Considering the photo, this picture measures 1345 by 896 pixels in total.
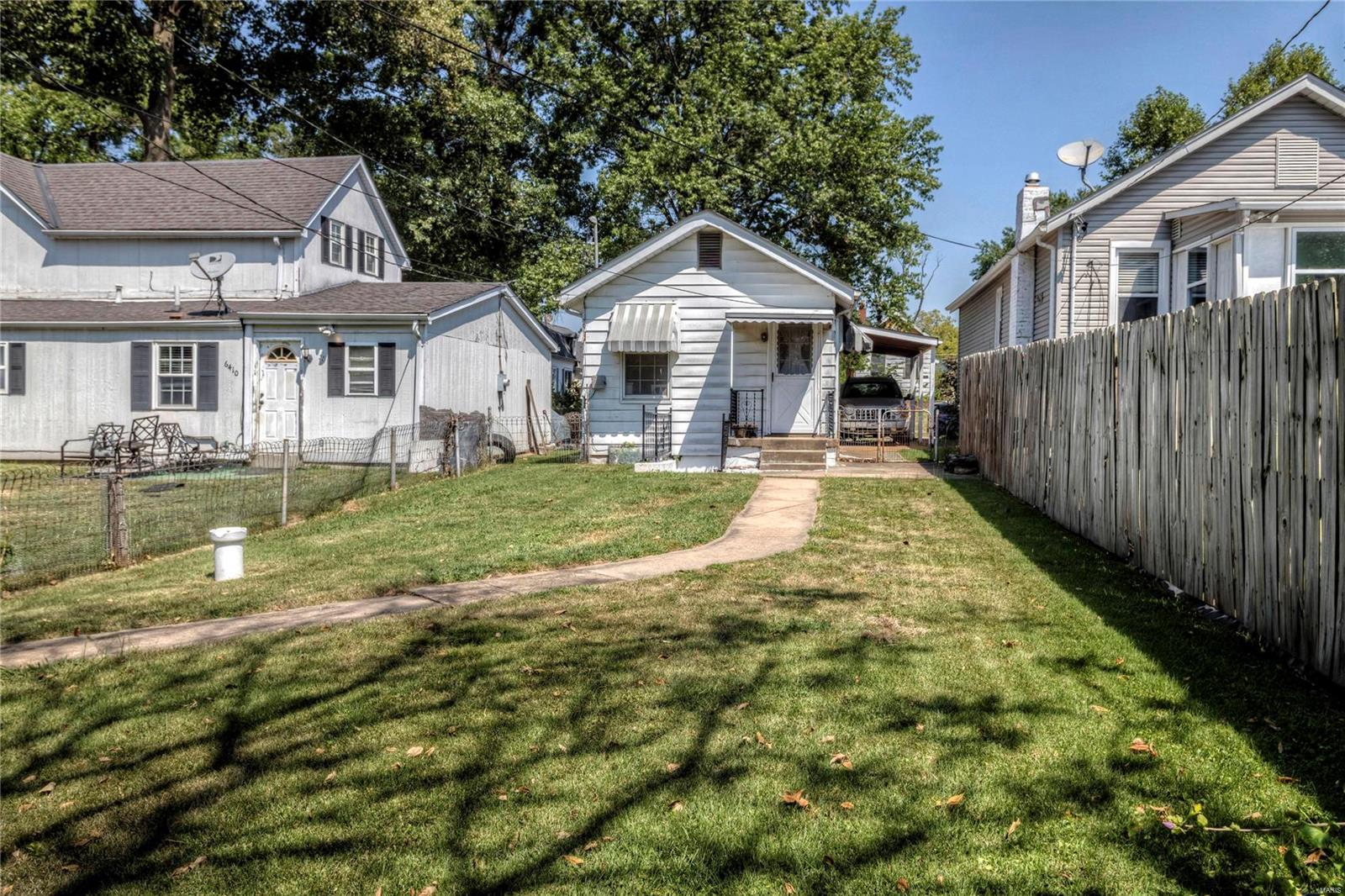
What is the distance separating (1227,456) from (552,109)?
2945 centimetres

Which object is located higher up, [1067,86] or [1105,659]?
[1067,86]

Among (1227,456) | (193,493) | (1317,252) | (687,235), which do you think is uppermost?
(687,235)

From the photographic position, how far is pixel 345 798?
3.50 m

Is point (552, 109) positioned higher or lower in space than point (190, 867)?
higher

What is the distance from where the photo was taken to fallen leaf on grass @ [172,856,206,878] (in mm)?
3006

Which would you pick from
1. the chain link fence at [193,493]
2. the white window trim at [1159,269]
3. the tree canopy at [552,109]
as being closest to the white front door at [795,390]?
the chain link fence at [193,493]

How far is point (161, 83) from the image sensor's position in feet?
97.7

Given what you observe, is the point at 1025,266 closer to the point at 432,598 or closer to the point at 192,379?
the point at 432,598

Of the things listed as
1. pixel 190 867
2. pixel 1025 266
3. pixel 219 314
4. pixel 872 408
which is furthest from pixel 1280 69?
pixel 190 867

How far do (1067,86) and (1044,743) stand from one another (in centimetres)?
1881

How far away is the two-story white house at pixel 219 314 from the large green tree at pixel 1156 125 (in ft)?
95.4

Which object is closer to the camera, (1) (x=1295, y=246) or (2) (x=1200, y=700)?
(2) (x=1200, y=700)

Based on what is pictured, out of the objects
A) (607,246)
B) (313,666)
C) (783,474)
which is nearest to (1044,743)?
(313,666)

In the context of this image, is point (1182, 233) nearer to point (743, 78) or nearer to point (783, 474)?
point (783, 474)
